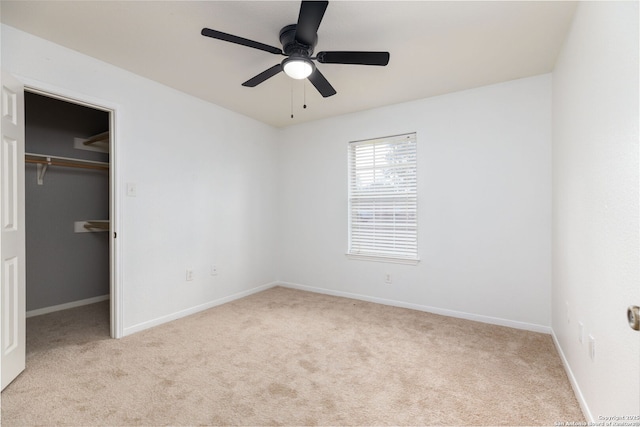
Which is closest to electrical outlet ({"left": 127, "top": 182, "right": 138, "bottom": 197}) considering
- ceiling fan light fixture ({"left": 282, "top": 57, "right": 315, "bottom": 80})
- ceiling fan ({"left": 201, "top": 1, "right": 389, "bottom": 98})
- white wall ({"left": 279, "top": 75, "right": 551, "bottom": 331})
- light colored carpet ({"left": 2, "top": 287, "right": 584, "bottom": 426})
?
light colored carpet ({"left": 2, "top": 287, "right": 584, "bottom": 426})

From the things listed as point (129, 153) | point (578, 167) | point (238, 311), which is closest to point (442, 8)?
point (578, 167)

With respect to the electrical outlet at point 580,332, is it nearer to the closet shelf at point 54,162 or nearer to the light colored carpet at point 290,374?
the light colored carpet at point 290,374

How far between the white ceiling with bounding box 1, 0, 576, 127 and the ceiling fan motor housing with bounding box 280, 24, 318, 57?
0.20ft

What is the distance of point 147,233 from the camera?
301 cm

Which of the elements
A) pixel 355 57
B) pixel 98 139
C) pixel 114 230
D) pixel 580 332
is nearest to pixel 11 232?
pixel 114 230

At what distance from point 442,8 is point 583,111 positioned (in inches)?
42.2

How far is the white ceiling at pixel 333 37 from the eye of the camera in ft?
6.41

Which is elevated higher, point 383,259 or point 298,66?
point 298,66

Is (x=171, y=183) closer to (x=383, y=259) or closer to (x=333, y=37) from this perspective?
(x=333, y=37)

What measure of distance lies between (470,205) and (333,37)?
218 cm

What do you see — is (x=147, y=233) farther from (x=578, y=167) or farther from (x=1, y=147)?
(x=578, y=167)

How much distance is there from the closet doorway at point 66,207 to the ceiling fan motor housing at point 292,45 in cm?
260

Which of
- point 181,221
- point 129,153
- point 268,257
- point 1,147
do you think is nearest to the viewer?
point 1,147

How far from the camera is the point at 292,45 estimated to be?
6.67ft
